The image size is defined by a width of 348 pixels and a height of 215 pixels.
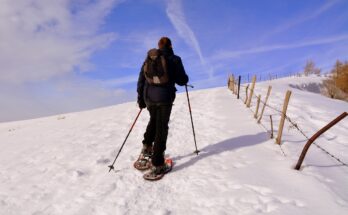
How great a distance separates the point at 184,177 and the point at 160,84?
1917mm

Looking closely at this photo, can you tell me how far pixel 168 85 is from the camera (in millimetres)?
6770

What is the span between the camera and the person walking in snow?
6578 millimetres

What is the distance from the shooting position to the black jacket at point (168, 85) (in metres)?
6.66

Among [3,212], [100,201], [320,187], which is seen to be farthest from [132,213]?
[320,187]

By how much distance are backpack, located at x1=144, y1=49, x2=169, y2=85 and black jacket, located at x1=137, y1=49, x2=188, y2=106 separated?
0.10 metres

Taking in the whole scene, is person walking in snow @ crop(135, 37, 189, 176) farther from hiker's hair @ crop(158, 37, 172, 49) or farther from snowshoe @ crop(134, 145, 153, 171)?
snowshoe @ crop(134, 145, 153, 171)

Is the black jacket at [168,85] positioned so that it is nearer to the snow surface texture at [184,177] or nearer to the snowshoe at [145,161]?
the snowshoe at [145,161]

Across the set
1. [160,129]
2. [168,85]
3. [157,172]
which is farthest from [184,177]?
[168,85]

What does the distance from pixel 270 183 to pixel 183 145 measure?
11.9 feet

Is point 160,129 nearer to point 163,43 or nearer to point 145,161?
point 145,161

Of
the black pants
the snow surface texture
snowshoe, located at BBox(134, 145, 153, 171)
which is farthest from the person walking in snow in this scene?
the snow surface texture

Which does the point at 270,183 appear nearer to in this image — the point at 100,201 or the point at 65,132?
the point at 100,201

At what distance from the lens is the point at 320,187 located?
18.5 feet

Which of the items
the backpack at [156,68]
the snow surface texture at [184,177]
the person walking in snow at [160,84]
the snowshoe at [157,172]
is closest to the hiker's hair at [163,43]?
the person walking in snow at [160,84]
